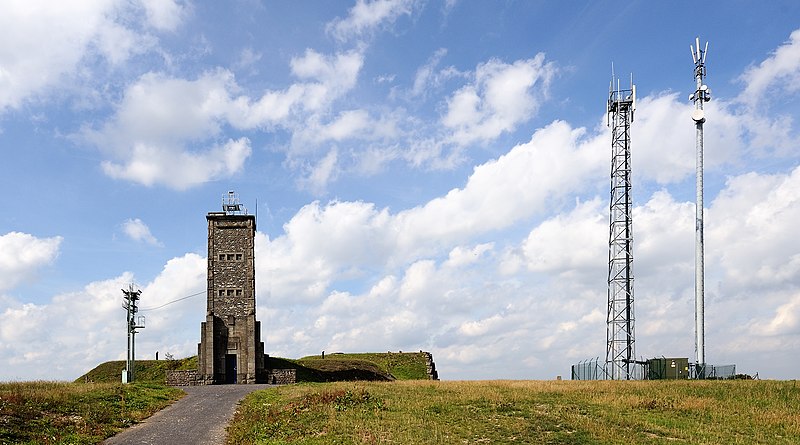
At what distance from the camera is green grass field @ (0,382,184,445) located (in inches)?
1049

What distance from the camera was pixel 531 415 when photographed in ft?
96.9

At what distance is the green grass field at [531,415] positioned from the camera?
25.6 metres

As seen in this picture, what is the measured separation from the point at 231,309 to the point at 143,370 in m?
15.7

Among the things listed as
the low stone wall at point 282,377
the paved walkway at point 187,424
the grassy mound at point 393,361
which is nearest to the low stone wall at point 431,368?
the grassy mound at point 393,361

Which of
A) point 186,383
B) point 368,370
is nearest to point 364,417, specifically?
point 186,383

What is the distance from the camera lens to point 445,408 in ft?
102

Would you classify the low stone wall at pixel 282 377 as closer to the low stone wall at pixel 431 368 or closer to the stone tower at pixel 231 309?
the stone tower at pixel 231 309

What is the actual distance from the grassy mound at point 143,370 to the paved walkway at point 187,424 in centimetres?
2998

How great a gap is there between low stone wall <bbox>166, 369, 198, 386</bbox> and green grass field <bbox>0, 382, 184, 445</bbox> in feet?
54.7

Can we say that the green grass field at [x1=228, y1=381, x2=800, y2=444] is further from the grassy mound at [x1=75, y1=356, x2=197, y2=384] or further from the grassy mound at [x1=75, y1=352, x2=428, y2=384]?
the grassy mound at [x1=75, y1=356, x2=197, y2=384]

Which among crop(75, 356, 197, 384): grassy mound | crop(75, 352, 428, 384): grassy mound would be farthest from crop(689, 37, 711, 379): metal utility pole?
crop(75, 356, 197, 384): grassy mound

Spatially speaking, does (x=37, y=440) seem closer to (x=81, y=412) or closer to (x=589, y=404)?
(x=81, y=412)

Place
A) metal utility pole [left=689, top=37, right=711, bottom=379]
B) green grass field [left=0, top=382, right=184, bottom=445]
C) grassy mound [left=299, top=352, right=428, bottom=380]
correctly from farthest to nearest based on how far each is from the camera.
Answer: grassy mound [left=299, top=352, right=428, bottom=380] < metal utility pole [left=689, top=37, right=711, bottom=379] < green grass field [left=0, top=382, right=184, bottom=445]

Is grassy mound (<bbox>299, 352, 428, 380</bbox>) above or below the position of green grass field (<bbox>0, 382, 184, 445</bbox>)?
below
